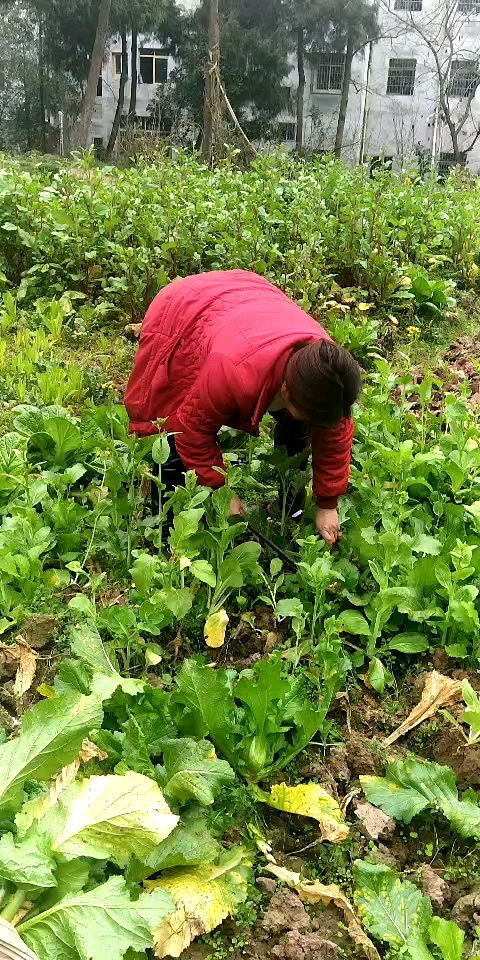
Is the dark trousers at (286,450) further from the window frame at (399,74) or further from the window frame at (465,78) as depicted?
the window frame at (465,78)

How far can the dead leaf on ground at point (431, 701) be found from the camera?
1.97 metres

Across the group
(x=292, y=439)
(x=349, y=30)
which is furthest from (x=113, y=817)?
(x=349, y=30)

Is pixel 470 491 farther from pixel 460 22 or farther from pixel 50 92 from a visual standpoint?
pixel 460 22

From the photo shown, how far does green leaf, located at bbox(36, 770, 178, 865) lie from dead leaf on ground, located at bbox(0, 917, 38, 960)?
8.0 inches

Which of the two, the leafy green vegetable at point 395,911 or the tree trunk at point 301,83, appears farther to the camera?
the tree trunk at point 301,83

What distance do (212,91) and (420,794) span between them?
919 centimetres

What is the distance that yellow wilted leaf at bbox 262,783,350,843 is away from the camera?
1682 mm

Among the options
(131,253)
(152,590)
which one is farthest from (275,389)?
(131,253)

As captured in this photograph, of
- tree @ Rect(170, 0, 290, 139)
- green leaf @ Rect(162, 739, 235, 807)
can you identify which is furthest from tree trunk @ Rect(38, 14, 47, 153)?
green leaf @ Rect(162, 739, 235, 807)

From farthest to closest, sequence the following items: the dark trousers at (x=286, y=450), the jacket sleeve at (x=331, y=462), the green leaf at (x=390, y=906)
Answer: the dark trousers at (x=286, y=450) → the jacket sleeve at (x=331, y=462) → the green leaf at (x=390, y=906)

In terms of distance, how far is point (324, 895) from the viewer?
157 centimetres

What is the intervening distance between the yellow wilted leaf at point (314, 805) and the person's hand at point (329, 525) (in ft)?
3.30

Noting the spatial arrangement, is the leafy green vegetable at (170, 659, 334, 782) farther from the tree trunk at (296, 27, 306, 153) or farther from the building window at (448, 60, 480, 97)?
the building window at (448, 60, 480, 97)

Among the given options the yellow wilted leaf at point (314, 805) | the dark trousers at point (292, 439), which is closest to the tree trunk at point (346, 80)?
the dark trousers at point (292, 439)
